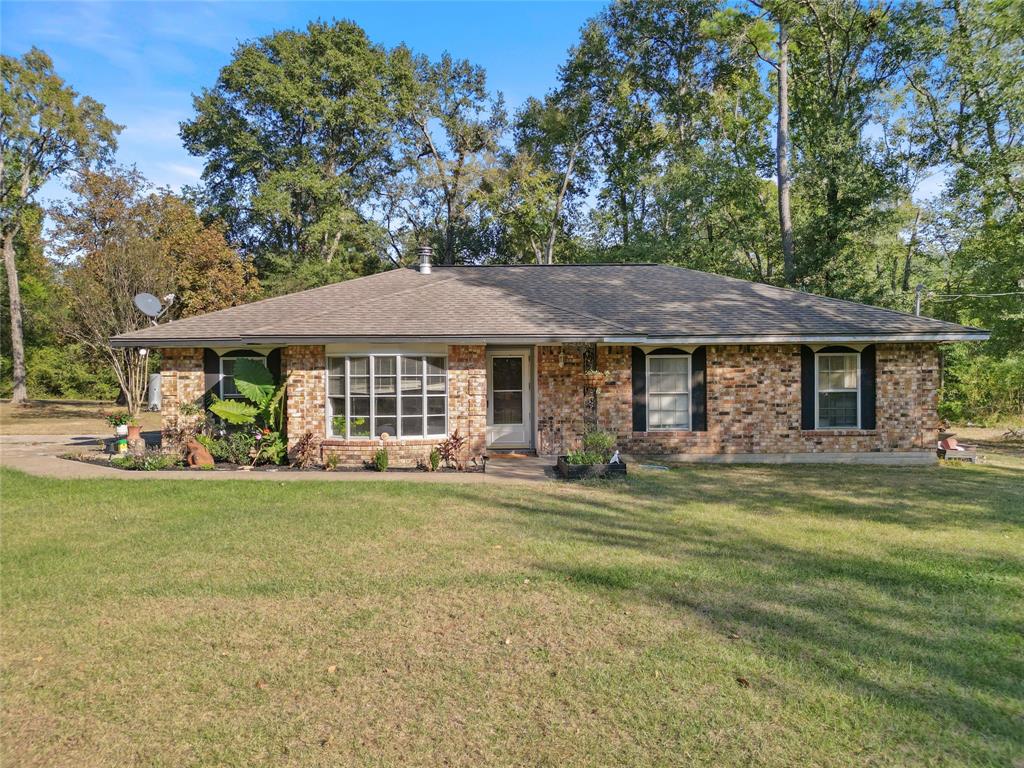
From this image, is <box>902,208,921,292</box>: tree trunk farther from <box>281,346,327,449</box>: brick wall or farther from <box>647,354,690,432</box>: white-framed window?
<box>281,346,327,449</box>: brick wall

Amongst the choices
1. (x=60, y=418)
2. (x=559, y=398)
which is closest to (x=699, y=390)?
(x=559, y=398)

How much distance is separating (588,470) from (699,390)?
375cm

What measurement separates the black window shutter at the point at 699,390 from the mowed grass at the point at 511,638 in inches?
193

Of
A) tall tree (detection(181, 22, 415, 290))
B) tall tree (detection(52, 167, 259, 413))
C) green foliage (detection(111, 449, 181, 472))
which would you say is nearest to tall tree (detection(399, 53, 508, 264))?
tall tree (detection(181, 22, 415, 290))

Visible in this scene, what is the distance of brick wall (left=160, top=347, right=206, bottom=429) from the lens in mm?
12805

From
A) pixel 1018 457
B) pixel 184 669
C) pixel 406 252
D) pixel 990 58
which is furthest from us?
pixel 406 252

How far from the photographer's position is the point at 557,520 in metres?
7.36

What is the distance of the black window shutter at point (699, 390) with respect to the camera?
41.1ft

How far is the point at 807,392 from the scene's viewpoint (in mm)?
12469

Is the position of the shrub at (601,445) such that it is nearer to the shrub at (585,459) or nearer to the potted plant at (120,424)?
the shrub at (585,459)

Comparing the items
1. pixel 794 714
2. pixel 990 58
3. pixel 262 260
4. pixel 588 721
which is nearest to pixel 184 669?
pixel 588 721

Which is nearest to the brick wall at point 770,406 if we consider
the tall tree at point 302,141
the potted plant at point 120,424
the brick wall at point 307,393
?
the brick wall at point 307,393

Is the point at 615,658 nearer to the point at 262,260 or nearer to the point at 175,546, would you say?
the point at 175,546

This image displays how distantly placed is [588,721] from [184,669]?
246cm
